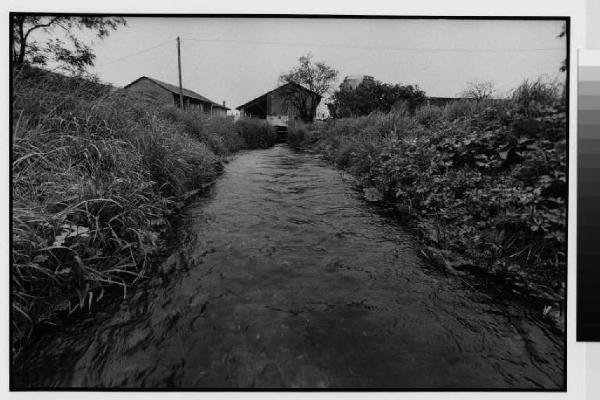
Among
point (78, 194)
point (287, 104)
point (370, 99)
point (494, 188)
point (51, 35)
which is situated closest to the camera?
point (51, 35)

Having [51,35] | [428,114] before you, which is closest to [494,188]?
[428,114]

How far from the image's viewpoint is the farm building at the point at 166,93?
3941 millimetres

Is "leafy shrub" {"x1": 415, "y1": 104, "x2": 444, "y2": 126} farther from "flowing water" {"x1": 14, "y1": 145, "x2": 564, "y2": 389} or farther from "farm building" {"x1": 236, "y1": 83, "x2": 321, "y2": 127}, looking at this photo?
"flowing water" {"x1": 14, "y1": 145, "x2": 564, "y2": 389}

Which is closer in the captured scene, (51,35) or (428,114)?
(51,35)

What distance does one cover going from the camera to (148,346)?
1.61m

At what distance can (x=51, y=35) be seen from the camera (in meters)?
2.19

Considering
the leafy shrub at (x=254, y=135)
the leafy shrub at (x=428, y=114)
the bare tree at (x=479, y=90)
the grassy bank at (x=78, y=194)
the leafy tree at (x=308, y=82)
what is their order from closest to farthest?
the grassy bank at (x=78, y=194) < the bare tree at (x=479, y=90) < the leafy tree at (x=308, y=82) < the leafy shrub at (x=428, y=114) < the leafy shrub at (x=254, y=135)

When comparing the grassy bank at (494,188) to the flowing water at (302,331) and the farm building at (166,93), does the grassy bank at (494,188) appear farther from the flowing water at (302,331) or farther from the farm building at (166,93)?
the farm building at (166,93)

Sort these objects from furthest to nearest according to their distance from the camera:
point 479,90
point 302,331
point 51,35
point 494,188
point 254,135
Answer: point 254,135
point 479,90
point 494,188
point 51,35
point 302,331

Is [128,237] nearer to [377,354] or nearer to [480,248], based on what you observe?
[377,354]

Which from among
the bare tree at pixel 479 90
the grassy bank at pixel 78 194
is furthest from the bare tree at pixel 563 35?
the grassy bank at pixel 78 194

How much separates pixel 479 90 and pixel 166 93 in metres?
5.18

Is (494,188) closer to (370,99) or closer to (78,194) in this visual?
(78,194)

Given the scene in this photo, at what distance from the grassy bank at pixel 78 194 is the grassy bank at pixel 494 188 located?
8.26 feet
